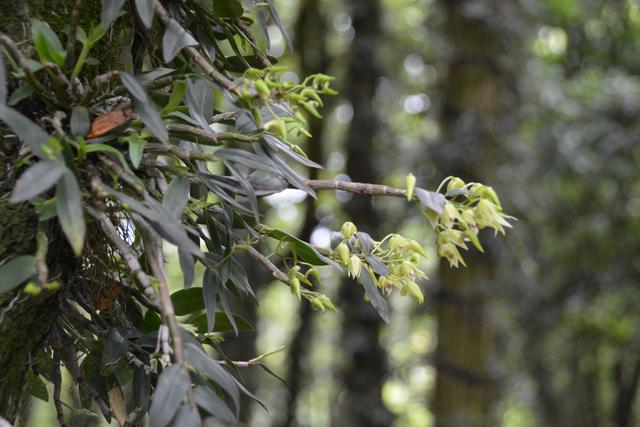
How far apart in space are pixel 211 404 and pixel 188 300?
8.1 inches

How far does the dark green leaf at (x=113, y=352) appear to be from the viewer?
23.1 inches

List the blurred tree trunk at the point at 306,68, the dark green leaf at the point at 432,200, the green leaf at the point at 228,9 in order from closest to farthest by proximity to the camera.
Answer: the dark green leaf at the point at 432,200, the green leaf at the point at 228,9, the blurred tree trunk at the point at 306,68

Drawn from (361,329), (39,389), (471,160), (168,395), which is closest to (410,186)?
(168,395)

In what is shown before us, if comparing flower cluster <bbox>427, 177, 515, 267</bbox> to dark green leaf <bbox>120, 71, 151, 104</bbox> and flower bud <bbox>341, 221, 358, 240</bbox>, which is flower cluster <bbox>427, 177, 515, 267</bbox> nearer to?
flower bud <bbox>341, 221, 358, 240</bbox>

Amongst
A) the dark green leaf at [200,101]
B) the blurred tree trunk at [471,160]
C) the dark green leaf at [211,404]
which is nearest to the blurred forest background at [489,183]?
the blurred tree trunk at [471,160]

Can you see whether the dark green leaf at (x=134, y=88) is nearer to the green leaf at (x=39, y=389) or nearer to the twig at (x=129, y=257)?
the twig at (x=129, y=257)

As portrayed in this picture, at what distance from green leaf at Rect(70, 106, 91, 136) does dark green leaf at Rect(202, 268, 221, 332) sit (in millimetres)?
148

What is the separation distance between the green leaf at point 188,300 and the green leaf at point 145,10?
0.86 ft

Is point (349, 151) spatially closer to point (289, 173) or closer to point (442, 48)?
point (442, 48)

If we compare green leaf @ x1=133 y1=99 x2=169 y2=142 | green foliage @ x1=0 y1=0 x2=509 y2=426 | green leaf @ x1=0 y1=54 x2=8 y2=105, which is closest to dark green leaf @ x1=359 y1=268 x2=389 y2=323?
green foliage @ x1=0 y1=0 x2=509 y2=426

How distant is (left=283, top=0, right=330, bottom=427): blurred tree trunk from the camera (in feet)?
12.1

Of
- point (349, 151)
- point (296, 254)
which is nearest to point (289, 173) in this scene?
point (296, 254)

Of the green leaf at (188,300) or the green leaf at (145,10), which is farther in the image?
the green leaf at (188,300)

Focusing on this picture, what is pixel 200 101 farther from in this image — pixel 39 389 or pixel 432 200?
pixel 39 389
